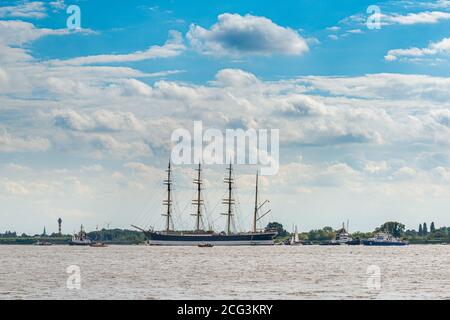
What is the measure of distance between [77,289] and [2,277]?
67.7 feet

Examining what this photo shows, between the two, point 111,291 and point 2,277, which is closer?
point 111,291

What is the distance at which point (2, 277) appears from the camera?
78875 millimetres

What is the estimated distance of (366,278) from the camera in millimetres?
76062

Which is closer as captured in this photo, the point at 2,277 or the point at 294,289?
the point at 294,289
